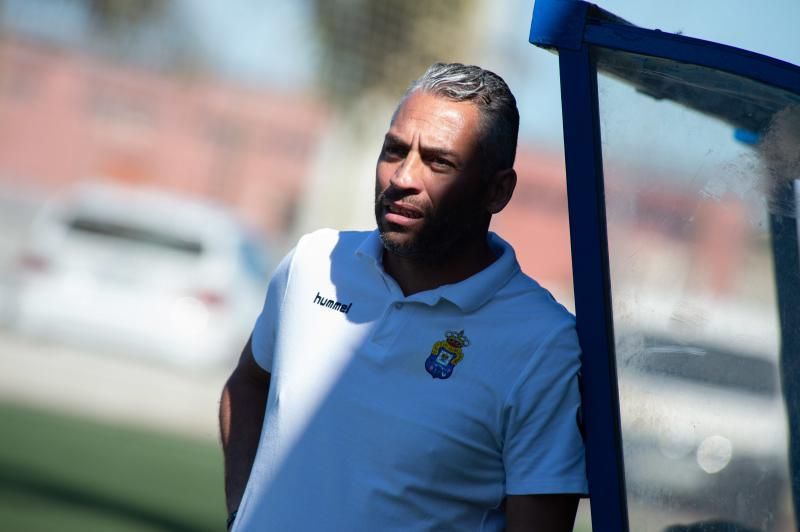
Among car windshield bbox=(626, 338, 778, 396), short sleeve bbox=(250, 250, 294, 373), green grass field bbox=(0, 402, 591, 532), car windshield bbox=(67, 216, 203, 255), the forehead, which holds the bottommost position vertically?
green grass field bbox=(0, 402, 591, 532)

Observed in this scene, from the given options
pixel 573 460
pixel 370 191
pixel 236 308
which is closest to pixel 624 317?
pixel 573 460

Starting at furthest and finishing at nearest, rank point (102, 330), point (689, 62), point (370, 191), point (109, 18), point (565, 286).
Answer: point (565, 286) → point (109, 18) → point (102, 330) → point (370, 191) → point (689, 62)

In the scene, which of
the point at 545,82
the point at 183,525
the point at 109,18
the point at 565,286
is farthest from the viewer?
the point at 565,286

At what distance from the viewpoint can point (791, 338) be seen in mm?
1973

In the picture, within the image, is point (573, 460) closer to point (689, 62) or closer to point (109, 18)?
point (689, 62)

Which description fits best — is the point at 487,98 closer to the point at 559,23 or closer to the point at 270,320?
the point at 559,23

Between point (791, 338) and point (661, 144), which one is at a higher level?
point (661, 144)

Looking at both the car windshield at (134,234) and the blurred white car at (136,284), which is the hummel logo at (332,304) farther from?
the car windshield at (134,234)

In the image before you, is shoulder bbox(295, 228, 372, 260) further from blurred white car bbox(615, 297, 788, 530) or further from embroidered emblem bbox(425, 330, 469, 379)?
blurred white car bbox(615, 297, 788, 530)

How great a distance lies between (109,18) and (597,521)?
1127 centimetres

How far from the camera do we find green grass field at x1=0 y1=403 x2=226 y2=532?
6059 millimetres

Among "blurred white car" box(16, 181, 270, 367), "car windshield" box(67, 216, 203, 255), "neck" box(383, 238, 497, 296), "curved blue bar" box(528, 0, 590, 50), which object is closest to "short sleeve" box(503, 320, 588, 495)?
"neck" box(383, 238, 497, 296)

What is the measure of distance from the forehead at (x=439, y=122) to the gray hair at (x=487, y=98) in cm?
1

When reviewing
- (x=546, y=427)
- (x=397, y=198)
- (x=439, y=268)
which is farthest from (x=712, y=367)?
(x=397, y=198)
